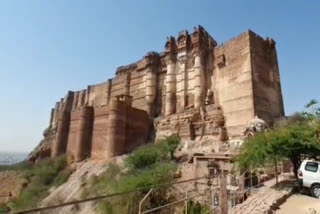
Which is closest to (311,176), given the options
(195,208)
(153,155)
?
(195,208)

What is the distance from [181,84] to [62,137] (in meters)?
15.2

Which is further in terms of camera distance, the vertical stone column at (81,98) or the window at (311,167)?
the vertical stone column at (81,98)

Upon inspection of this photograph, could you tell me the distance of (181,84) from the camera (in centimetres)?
3005

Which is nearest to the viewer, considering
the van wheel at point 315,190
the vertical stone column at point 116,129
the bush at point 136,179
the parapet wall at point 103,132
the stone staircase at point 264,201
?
the stone staircase at point 264,201

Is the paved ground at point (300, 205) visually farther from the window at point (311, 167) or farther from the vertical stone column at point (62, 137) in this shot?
the vertical stone column at point (62, 137)

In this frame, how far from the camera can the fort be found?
74.9 feet

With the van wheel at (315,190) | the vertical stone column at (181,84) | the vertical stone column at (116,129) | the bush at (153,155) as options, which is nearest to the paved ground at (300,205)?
the van wheel at (315,190)

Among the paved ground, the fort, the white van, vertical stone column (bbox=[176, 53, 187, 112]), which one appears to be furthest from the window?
vertical stone column (bbox=[176, 53, 187, 112])

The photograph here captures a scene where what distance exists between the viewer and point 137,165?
779 inches

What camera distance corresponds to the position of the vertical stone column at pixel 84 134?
88.9 ft

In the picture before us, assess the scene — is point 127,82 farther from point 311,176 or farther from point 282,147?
point 311,176

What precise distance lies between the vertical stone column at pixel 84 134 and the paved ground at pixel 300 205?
21810 millimetres

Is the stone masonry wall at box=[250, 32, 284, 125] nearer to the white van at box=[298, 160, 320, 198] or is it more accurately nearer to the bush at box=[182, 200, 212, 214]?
the white van at box=[298, 160, 320, 198]

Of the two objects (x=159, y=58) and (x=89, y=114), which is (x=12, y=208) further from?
(x=159, y=58)
